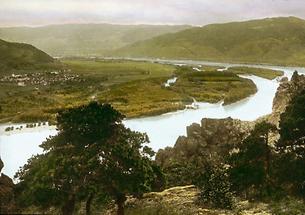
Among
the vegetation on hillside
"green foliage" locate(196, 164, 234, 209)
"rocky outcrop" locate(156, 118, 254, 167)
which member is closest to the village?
"rocky outcrop" locate(156, 118, 254, 167)

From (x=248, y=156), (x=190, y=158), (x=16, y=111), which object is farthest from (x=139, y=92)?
(x=248, y=156)

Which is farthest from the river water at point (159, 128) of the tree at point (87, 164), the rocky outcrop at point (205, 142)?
the tree at point (87, 164)

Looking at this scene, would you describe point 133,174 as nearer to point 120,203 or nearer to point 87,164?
point 120,203

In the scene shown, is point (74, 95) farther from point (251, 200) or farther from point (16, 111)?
point (251, 200)

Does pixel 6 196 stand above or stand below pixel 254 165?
below

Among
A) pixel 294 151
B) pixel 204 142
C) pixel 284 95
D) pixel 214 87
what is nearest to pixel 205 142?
pixel 204 142

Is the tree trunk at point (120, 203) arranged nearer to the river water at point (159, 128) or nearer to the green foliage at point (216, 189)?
the green foliage at point (216, 189)

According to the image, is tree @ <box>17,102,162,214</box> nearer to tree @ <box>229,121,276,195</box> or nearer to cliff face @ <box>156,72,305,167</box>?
tree @ <box>229,121,276,195</box>
